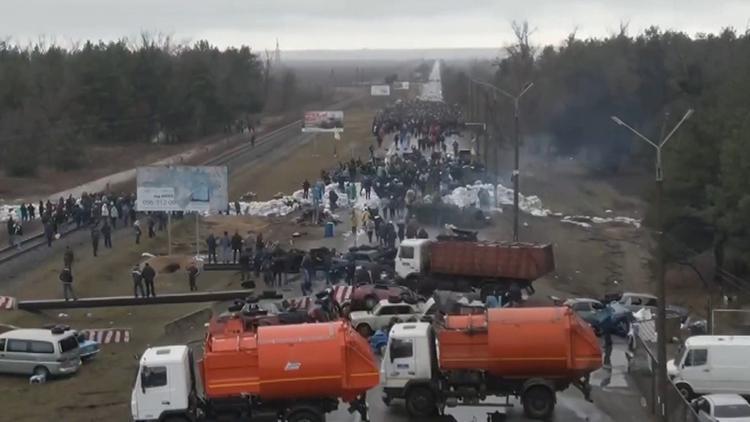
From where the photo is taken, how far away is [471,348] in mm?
24031

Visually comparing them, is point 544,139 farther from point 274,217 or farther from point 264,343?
point 264,343

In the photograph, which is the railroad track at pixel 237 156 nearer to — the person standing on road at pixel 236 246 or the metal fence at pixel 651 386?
the person standing on road at pixel 236 246

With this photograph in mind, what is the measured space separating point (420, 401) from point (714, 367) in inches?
259

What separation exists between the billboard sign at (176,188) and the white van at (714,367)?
23.8 meters

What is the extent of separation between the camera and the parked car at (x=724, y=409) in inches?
857

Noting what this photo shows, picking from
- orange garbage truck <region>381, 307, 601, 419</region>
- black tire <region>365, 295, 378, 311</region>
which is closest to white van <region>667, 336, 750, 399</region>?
orange garbage truck <region>381, 307, 601, 419</region>

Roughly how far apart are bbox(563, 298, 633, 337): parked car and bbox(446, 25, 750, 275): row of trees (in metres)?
11.7

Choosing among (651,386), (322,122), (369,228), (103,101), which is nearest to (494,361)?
(651,386)

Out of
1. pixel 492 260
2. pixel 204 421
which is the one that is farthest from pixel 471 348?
pixel 492 260

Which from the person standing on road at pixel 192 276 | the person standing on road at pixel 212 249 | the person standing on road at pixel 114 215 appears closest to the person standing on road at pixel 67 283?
the person standing on road at pixel 192 276

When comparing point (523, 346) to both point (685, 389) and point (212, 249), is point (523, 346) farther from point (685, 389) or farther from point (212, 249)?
point (212, 249)

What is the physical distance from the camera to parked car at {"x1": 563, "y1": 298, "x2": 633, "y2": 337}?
103ft

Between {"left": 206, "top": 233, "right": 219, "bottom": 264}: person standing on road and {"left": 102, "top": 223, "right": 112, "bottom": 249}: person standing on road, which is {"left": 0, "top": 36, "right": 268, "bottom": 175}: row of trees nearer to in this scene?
{"left": 102, "top": 223, "right": 112, "bottom": 249}: person standing on road

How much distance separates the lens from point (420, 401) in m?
24.2
